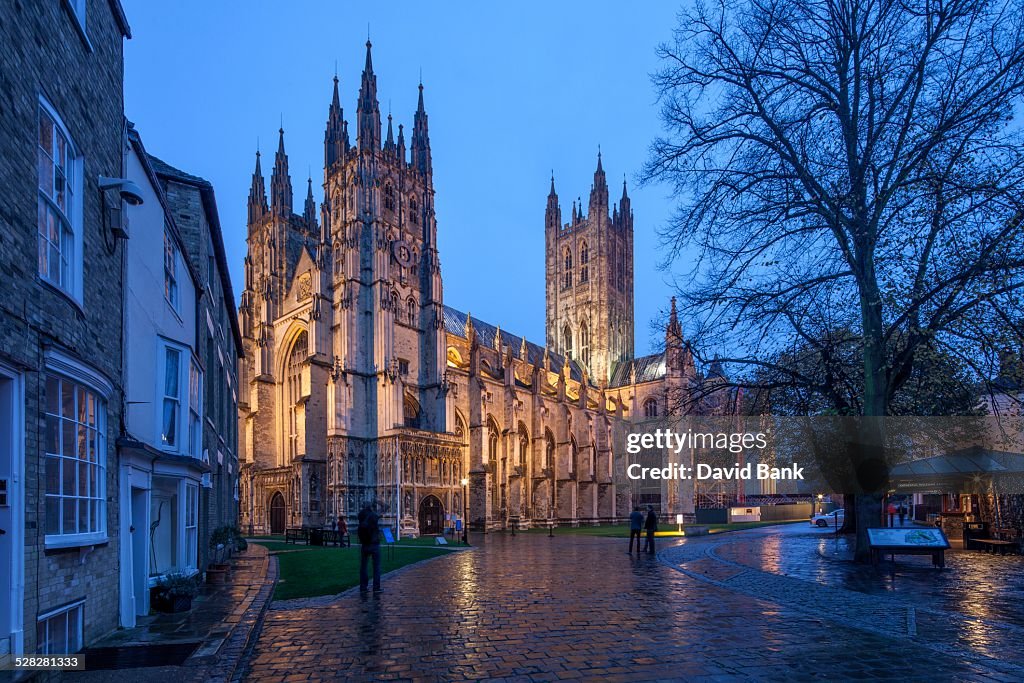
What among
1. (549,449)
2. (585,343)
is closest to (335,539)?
(549,449)

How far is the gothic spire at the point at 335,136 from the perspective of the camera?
50.2 m

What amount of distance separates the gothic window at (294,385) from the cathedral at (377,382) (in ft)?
0.44

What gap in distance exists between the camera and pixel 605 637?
847 cm

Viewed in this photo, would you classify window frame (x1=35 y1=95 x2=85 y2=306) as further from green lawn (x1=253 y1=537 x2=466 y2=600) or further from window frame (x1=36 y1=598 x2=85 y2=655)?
green lawn (x1=253 y1=537 x2=466 y2=600)

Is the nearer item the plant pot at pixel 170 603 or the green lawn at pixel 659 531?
the plant pot at pixel 170 603

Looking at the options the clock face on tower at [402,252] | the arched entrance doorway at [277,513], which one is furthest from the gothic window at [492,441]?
the arched entrance doorway at [277,513]

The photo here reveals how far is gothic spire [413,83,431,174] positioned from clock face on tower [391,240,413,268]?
7005 millimetres

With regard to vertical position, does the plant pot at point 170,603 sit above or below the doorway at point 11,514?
below

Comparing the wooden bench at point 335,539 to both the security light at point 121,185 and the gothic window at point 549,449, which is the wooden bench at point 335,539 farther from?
the gothic window at point 549,449

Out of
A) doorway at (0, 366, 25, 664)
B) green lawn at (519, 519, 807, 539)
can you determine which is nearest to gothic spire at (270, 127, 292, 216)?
green lawn at (519, 519, 807, 539)

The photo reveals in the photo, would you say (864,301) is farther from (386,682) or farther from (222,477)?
(222,477)

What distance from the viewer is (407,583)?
583 inches

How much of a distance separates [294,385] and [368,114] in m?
19.4

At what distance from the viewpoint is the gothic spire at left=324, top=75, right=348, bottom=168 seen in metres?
50.2
